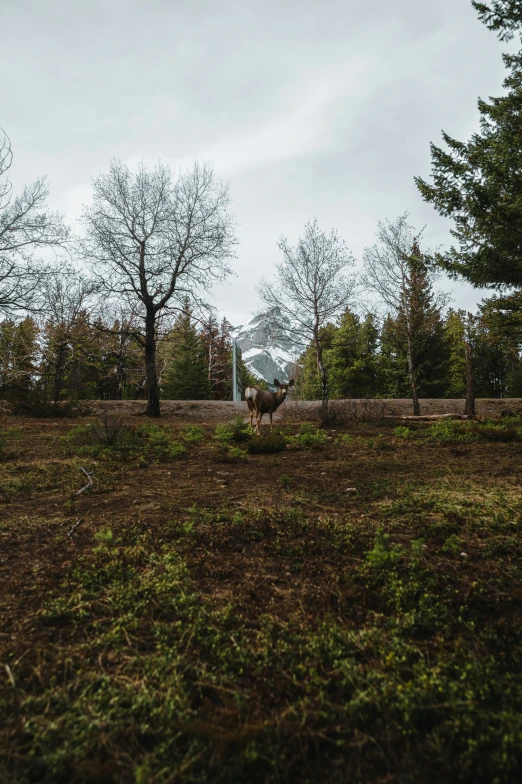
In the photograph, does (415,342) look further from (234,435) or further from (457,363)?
(457,363)

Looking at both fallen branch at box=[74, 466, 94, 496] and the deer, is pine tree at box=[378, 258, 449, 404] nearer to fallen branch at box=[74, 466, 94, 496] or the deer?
the deer

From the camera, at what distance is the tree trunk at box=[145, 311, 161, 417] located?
53.6 feet

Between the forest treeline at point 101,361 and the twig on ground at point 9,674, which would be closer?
the twig on ground at point 9,674

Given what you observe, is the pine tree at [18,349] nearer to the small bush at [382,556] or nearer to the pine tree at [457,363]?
the small bush at [382,556]

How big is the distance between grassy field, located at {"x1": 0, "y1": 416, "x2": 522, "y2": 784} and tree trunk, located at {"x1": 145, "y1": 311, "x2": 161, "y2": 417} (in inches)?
515

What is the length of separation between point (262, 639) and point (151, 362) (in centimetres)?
1600

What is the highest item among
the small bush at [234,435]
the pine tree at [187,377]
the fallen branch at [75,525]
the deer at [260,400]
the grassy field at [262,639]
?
the pine tree at [187,377]

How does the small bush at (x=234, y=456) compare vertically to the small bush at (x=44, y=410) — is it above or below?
below

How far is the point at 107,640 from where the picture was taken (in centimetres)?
174

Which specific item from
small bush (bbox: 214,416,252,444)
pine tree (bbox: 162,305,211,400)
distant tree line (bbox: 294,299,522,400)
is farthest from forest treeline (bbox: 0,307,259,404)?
distant tree line (bbox: 294,299,522,400)

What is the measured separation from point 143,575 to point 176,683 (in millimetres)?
946

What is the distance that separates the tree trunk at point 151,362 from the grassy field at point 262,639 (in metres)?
13.1

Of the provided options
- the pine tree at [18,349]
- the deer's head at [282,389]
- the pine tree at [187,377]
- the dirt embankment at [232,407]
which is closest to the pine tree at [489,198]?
the deer's head at [282,389]

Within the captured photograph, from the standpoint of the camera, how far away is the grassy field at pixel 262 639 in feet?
3.93
